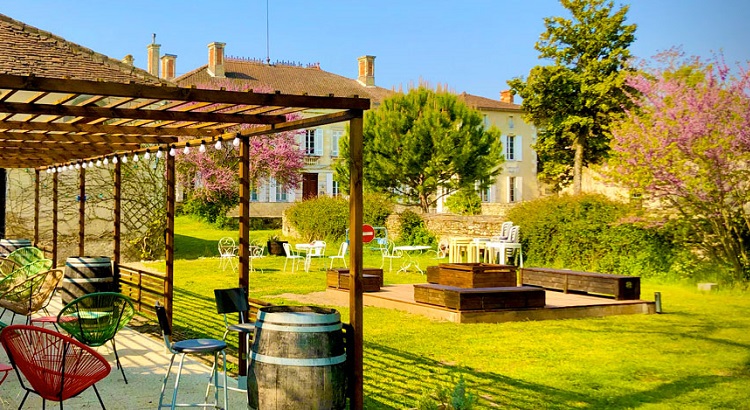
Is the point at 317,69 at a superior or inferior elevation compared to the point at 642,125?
superior

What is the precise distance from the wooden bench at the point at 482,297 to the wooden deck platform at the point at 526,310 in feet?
0.28

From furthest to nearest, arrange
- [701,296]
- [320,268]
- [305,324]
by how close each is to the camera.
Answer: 1. [320,268]
2. [701,296]
3. [305,324]

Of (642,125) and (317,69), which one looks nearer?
(642,125)

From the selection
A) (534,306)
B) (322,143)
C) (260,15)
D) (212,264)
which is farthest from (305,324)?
(322,143)

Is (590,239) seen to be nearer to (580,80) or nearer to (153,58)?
(580,80)

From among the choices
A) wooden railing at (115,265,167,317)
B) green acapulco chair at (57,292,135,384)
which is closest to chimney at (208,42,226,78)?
wooden railing at (115,265,167,317)

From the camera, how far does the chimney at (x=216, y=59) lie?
124ft

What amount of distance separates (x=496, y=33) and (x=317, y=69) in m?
33.2

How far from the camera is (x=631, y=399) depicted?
644 centimetres

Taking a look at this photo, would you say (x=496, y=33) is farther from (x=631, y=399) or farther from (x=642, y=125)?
(x=631, y=399)

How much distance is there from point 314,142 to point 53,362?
35.0 meters

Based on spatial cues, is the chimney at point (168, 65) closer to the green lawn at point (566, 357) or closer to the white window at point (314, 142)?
the white window at point (314, 142)

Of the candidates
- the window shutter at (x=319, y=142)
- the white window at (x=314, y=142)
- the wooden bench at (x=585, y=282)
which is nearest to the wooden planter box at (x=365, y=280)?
the wooden bench at (x=585, y=282)

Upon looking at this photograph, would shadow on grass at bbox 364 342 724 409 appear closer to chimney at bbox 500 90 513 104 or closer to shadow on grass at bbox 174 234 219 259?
shadow on grass at bbox 174 234 219 259
